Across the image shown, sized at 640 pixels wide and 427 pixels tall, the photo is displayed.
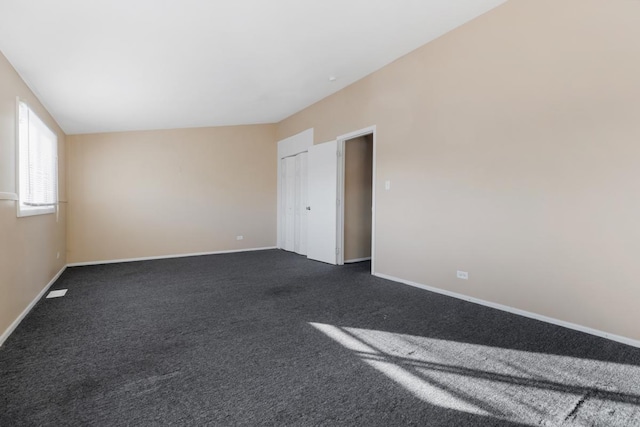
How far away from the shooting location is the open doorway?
5.37 meters

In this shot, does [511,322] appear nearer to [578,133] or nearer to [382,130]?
[578,133]

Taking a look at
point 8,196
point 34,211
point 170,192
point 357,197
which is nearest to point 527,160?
point 357,197

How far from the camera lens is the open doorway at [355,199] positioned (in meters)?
5.37

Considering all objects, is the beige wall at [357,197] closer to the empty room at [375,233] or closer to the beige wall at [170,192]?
the empty room at [375,233]

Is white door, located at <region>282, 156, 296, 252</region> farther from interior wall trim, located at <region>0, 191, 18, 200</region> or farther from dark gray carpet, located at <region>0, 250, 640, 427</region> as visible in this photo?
interior wall trim, located at <region>0, 191, 18, 200</region>

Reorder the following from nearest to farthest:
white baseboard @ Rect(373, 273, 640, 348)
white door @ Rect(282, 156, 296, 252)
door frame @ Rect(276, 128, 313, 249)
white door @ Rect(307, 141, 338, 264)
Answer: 1. white baseboard @ Rect(373, 273, 640, 348)
2. white door @ Rect(307, 141, 338, 264)
3. door frame @ Rect(276, 128, 313, 249)
4. white door @ Rect(282, 156, 296, 252)

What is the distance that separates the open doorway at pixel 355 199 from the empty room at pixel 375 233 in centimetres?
25

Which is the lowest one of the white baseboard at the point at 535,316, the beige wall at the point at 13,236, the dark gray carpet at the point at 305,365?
the dark gray carpet at the point at 305,365

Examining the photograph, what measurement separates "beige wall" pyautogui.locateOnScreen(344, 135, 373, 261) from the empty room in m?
0.32

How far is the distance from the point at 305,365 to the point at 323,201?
370 centimetres

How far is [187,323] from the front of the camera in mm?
2836

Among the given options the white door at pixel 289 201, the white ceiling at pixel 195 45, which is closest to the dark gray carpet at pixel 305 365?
the white ceiling at pixel 195 45

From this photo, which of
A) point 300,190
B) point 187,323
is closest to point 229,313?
point 187,323

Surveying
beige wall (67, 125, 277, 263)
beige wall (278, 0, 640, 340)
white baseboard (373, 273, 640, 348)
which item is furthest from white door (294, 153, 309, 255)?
white baseboard (373, 273, 640, 348)
